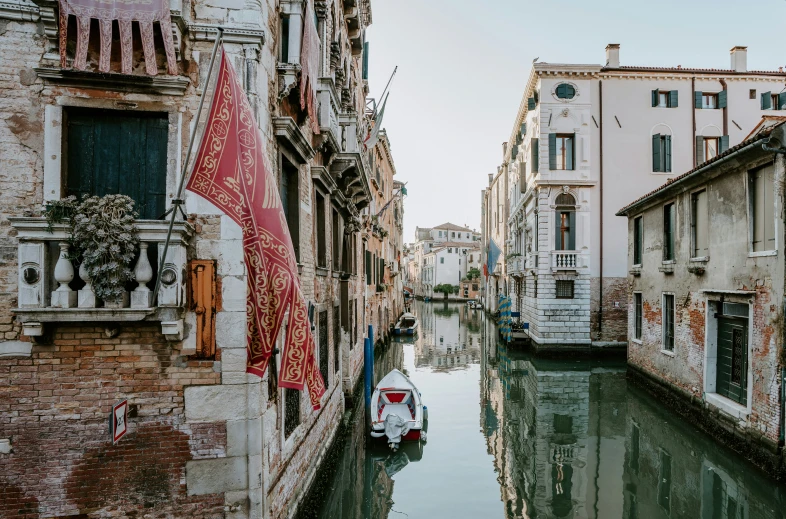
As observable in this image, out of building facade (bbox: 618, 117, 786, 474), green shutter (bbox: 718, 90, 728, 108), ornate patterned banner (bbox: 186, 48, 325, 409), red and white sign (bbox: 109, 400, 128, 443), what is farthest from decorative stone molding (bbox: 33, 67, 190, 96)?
green shutter (bbox: 718, 90, 728, 108)

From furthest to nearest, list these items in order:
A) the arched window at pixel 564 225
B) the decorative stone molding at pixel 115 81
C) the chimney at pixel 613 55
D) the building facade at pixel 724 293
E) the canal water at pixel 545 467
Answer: the chimney at pixel 613 55, the arched window at pixel 564 225, the building facade at pixel 724 293, the canal water at pixel 545 467, the decorative stone molding at pixel 115 81

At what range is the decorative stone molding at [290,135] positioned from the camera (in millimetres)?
5383

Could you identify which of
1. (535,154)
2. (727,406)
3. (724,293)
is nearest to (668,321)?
(724,293)

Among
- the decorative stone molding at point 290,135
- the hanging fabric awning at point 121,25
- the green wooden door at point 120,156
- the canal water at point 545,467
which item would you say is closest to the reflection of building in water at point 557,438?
the canal water at point 545,467

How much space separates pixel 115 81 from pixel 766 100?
24995 millimetres

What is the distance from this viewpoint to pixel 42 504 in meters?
4.18

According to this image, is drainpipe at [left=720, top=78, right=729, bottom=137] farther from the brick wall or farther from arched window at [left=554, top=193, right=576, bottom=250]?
the brick wall

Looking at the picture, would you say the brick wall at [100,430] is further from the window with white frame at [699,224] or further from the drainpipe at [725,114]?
the drainpipe at [725,114]

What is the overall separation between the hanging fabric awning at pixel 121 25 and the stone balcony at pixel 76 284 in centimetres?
155

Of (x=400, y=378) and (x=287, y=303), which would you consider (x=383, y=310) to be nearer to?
(x=400, y=378)

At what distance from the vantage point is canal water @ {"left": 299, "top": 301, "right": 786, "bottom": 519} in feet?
23.5

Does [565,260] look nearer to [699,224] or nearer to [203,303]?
[699,224]

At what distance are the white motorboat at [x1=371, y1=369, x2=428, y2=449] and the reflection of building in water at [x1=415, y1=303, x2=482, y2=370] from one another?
26.8ft

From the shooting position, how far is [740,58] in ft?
67.3
